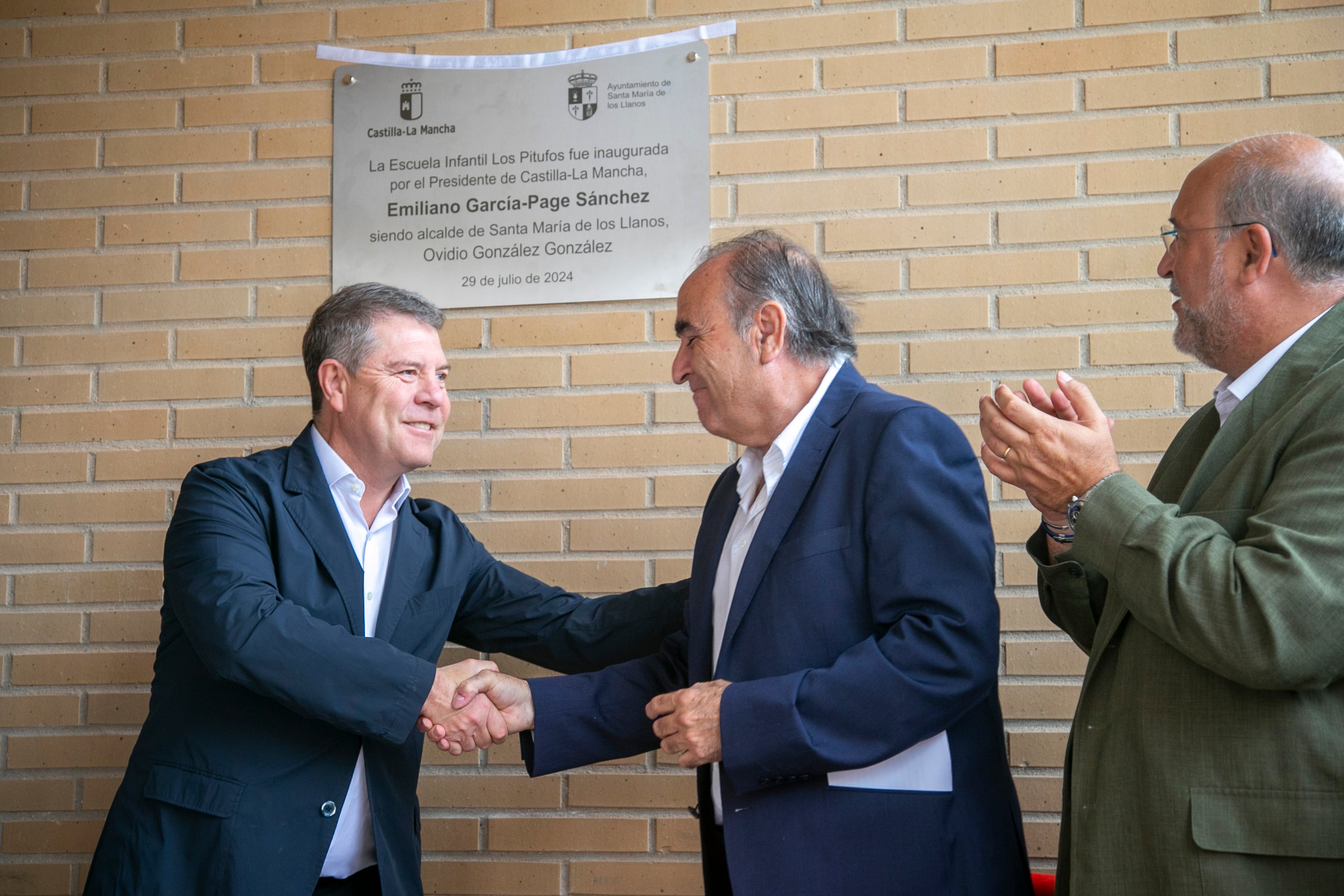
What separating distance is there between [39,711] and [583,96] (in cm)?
220

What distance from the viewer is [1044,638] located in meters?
2.65

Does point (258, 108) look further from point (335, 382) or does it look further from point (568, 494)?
point (568, 494)

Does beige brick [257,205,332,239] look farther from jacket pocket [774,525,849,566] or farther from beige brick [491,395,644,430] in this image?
jacket pocket [774,525,849,566]

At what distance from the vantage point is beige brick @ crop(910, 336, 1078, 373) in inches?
106

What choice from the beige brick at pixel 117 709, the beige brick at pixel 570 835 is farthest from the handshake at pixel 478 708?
the beige brick at pixel 117 709

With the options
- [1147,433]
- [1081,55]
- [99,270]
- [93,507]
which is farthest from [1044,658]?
[99,270]

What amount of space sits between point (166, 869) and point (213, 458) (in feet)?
3.96

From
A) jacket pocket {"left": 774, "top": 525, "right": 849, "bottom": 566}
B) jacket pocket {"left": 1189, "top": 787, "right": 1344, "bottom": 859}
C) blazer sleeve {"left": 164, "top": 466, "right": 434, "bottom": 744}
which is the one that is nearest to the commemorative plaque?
blazer sleeve {"left": 164, "top": 466, "right": 434, "bottom": 744}

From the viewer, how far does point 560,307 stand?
2896 mm

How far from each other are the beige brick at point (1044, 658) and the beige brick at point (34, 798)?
2463mm

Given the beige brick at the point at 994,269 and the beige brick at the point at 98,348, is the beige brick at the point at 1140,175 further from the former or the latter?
the beige brick at the point at 98,348

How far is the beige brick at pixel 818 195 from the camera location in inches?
110

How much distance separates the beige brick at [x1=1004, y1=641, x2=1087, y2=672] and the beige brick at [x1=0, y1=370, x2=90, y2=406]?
8.40 ft

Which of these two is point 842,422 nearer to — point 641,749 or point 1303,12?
point 641,749
